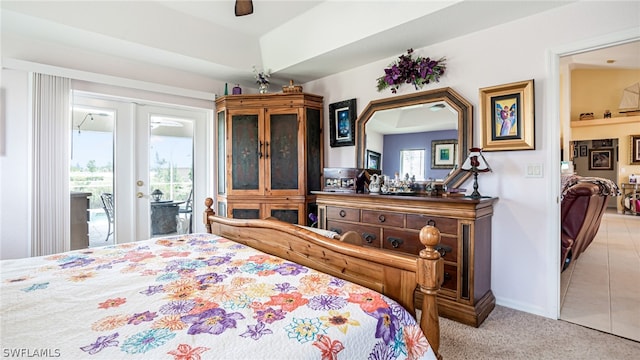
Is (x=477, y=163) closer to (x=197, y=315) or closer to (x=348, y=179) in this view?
(x=348, y=179)

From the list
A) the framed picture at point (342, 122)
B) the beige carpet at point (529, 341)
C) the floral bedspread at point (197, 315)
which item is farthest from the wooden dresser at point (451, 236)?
the floral bedspread at point (197, 315)

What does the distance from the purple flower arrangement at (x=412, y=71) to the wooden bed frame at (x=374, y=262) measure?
6.23 ft

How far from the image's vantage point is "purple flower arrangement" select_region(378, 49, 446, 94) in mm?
2789

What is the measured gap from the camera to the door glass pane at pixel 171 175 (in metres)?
3.63

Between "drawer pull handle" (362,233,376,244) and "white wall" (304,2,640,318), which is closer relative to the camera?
"white wall" (304,2,640,318)

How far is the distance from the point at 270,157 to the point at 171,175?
125 cm

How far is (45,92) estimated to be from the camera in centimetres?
278

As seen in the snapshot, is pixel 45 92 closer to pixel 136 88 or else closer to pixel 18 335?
pixel 136 88

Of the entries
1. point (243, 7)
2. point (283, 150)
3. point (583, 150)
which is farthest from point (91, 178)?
point (583, 150)

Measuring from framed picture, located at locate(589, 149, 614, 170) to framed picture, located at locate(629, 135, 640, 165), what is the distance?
0.48 meters

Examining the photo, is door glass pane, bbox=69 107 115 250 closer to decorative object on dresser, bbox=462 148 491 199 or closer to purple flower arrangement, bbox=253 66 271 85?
purple flower arrangement, bbox=253 66 271 85

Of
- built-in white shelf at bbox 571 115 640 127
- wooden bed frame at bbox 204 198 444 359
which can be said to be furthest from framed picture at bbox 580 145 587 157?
wooden bed frame at bbox 204 198 444 359

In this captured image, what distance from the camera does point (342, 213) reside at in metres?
2.99

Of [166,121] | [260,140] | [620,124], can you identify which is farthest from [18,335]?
[620,124]
